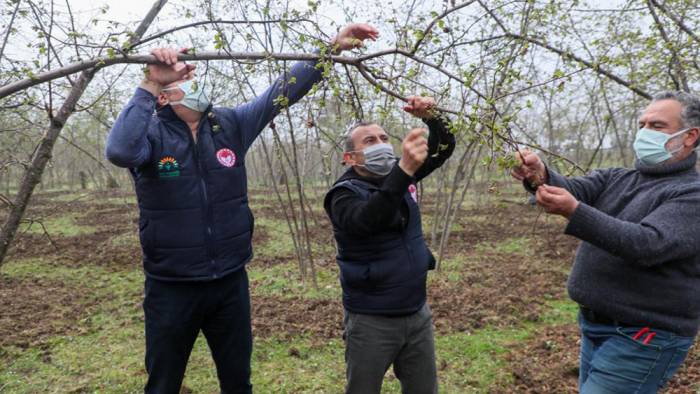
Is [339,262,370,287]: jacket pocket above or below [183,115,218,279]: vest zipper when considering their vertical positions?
below

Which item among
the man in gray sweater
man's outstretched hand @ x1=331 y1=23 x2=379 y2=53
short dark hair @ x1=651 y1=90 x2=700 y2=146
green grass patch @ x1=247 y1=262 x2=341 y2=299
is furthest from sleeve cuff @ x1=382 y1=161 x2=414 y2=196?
green grass patch @ x1=247 y1=262 x2=341 y2=299

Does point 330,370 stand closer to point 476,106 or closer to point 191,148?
point 191,148

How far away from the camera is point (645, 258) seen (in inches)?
67.0

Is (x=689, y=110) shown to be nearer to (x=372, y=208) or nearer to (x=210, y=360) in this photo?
(x=372, y=208)

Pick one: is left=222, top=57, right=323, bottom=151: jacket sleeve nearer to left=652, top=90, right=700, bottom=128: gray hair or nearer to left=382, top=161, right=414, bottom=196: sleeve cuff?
left=382, top=161, right=414, bottom=196: sleeve cuff

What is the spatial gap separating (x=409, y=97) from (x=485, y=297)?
15.0 feet

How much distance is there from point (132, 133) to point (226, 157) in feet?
1.59

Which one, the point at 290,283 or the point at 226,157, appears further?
the point at 290,283

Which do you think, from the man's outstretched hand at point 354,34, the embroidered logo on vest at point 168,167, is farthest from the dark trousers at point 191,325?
the man's outstretched hand at point 354,34

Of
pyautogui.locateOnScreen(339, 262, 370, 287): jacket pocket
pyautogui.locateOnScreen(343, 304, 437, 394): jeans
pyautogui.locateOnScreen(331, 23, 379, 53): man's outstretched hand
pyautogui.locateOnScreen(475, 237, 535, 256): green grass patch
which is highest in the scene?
pyautogui.locateOnScreen(331, 23, 379, 53): man's outstretched hand

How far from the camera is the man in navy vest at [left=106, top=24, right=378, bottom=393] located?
82.7 inches

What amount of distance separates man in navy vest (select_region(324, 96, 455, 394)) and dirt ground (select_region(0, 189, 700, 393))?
1.92m

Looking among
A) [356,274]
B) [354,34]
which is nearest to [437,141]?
[354,34]

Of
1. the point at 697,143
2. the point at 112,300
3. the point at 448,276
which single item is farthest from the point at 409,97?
the point at 112,300
